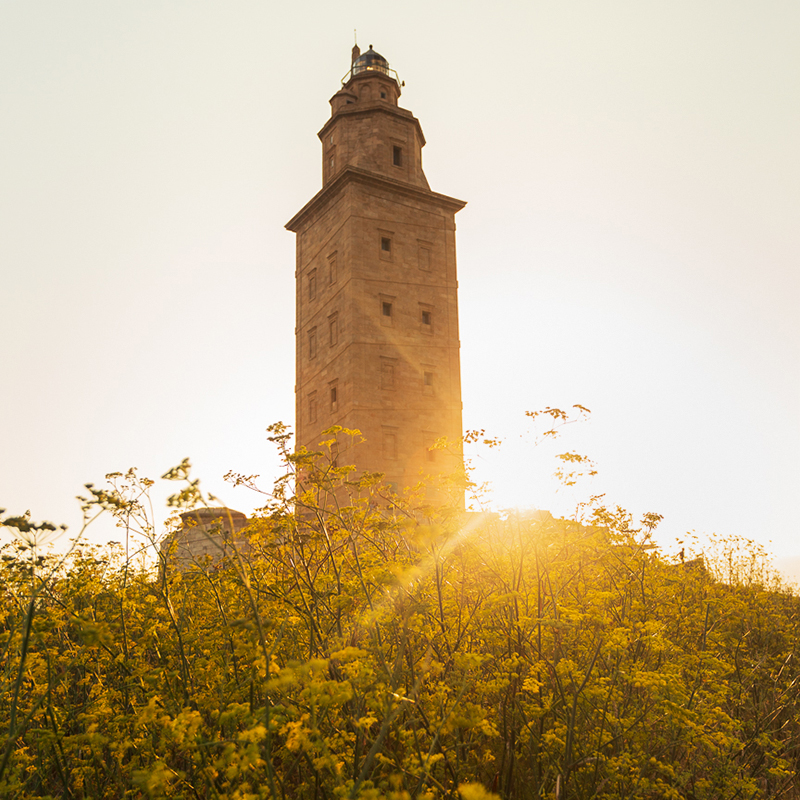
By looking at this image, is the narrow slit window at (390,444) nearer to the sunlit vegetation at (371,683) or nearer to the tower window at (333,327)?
the tower window at (333,327)

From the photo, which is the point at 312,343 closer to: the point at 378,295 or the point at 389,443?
the point at 378,295

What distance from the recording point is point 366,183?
2692 centimetres

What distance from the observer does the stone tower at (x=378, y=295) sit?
24469mm

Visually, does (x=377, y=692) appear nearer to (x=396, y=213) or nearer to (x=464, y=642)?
(x=464, y=642)

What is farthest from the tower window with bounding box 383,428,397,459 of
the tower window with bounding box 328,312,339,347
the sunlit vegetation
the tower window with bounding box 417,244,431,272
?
the sunlit vegetation

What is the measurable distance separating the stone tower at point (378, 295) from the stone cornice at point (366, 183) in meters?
0.05

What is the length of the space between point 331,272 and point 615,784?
2542 centimetres

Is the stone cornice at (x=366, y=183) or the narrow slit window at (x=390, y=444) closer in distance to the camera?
the narrow slit window at (x=390, y=444)

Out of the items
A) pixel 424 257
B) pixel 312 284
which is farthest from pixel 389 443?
pixel 312 284

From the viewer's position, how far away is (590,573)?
6898 mm

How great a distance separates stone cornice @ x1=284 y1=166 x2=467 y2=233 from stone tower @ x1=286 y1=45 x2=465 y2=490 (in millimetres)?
54

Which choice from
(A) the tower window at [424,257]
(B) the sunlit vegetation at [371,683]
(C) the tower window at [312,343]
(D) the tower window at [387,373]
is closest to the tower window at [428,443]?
(D) the tower window at [387,373]

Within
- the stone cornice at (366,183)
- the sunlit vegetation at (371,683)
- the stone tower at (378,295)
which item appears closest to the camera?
the sunlit vegetation at (371,683)

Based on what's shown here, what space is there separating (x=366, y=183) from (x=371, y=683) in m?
26.6
